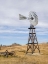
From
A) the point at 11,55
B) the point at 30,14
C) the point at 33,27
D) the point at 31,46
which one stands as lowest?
the point at 11,55

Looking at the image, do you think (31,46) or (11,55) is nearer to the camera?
(11,55)

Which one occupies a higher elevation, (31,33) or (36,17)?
(36,17)

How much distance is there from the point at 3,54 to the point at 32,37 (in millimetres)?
11456

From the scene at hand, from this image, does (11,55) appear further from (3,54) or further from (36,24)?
(36,24)

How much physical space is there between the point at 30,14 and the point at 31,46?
29.4 ft

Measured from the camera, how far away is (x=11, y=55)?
1666 inches

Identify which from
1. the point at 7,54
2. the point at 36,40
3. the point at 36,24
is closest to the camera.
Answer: the point at 7,54

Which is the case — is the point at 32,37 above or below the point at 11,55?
above

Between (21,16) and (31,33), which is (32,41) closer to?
(31,33)

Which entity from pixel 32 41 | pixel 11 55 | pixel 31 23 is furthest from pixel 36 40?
pixel 11 55

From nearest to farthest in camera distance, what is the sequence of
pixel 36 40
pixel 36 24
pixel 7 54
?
pixel 7 54, pixel 36 24, pixel 36 40

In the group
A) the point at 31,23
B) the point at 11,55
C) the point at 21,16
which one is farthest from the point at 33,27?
the point at 11,55

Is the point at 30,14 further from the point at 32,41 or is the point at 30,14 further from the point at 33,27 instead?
the point at 32,41

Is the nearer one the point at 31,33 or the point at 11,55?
the point at 11,55
